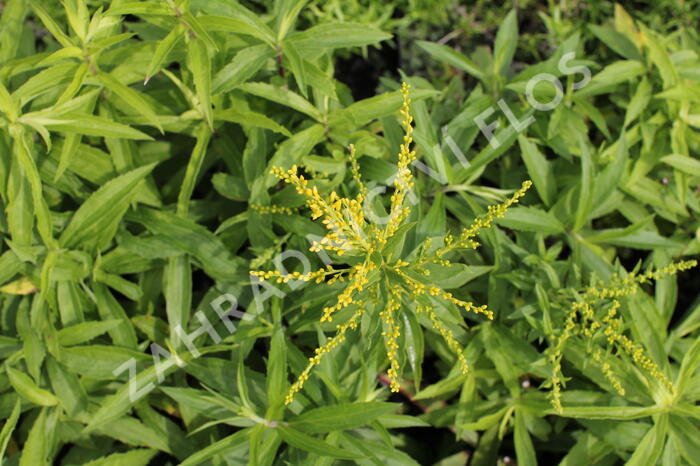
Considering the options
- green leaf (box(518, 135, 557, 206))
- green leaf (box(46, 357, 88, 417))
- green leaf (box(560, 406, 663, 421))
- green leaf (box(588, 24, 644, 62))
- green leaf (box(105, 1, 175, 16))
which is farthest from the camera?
green leaf (box(588, 24, 644, 62))

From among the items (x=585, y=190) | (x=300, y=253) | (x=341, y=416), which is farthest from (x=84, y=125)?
(x=585, y=190)

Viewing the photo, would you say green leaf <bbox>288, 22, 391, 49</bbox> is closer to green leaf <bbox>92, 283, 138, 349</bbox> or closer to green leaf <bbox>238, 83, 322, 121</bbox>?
green leaf <bbox>238, 83, 322, 121</bbox>

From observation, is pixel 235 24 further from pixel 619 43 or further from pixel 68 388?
pixel 619 43

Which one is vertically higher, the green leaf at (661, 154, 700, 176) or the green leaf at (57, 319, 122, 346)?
the green leaf at (661, 154, 700, 176)

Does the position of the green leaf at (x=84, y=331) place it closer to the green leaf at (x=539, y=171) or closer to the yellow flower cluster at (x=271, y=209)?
the yellow flower cluster at (x=271, y=209)

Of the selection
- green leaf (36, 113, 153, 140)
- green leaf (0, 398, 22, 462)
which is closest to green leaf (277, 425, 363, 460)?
green leaf (0, 398, 22, 462)

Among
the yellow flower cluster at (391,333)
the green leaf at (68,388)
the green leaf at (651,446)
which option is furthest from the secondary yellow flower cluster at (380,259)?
the green leaf at (68,388)

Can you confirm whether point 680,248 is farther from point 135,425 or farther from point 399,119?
point 135,425

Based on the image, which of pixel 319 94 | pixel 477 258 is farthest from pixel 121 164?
pixel 477 258
